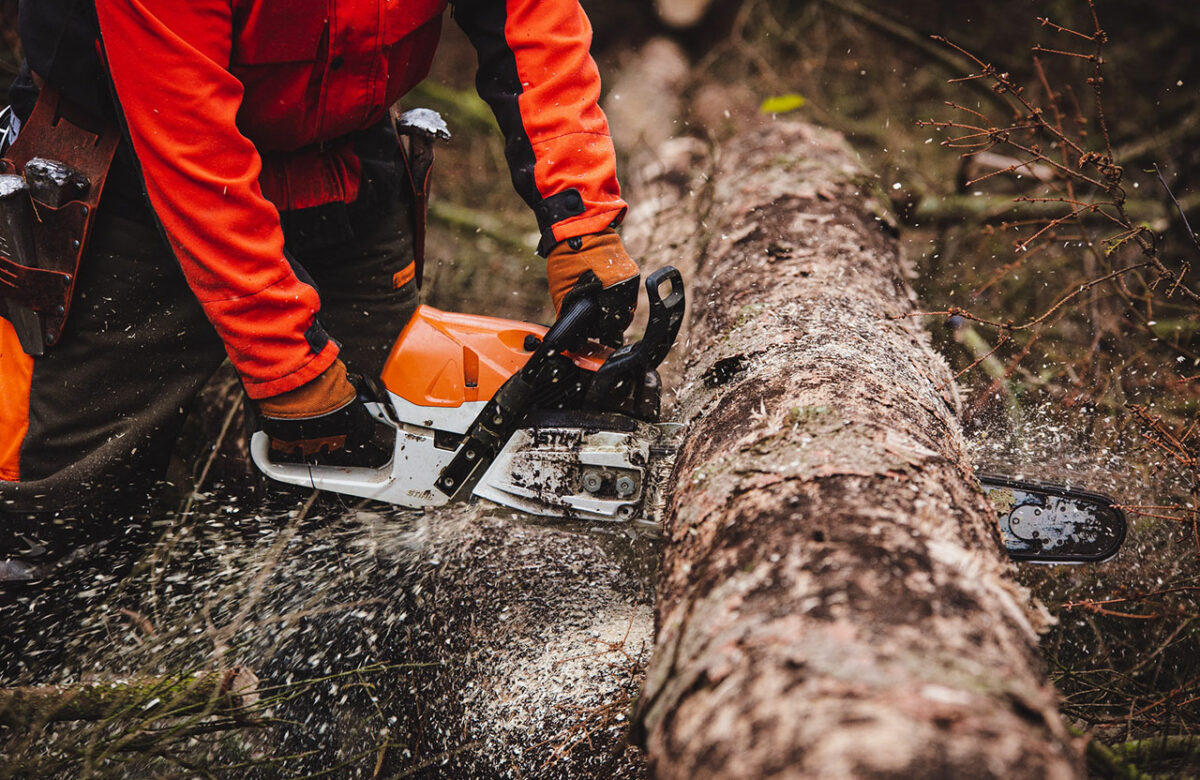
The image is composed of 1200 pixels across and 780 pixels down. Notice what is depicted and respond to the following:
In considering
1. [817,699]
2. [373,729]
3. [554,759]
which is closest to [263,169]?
[373,729]

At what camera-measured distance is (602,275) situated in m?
1.73

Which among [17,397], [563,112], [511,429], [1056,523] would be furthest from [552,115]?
[1056,523]

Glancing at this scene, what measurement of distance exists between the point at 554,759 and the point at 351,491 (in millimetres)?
777

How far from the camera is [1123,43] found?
5.13 meters

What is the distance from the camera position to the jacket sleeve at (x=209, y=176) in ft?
4.78

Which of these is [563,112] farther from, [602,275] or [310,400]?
[310,400]

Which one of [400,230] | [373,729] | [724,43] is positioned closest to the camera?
[373,729]

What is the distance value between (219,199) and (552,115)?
2.41 ft

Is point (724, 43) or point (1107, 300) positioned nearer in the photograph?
point (1107, 300)

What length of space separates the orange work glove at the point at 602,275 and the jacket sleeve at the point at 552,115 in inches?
1.1

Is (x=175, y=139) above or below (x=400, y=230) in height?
above

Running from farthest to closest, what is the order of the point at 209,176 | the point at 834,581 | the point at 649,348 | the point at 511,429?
the point at 511,429 → the point at 649,348 → the point at 209,176 → the point at 834,581

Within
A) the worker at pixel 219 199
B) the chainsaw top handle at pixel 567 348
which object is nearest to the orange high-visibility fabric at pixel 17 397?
the worker at pixel 219 199

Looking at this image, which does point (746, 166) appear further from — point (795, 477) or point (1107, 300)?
point (795, 477)
